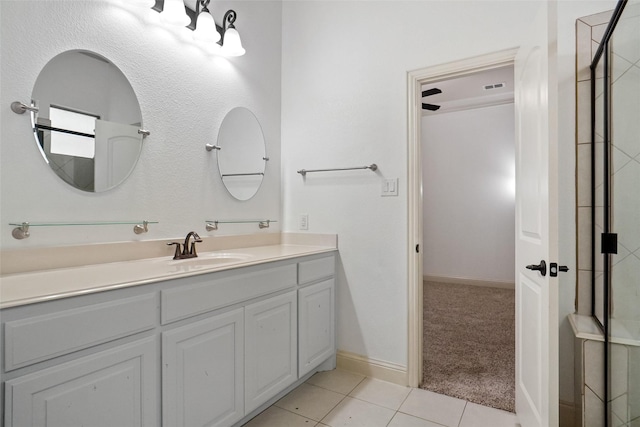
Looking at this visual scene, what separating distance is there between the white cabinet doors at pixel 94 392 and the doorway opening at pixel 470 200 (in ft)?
8.99

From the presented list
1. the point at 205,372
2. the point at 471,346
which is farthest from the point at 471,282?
the point at 205,372

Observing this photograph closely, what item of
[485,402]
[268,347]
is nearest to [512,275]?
[485,402]

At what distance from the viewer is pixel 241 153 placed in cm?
231

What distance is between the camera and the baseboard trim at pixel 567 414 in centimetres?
168

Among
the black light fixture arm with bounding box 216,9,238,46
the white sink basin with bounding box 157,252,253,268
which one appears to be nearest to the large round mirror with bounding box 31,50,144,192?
the white sink basin with bounding box 157,252,253,268

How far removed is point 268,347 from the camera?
173 cm

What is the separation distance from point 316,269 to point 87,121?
143cm

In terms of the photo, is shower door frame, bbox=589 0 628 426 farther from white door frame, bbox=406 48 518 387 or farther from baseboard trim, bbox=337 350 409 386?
baseboard trim, bbox=337 350 409 386

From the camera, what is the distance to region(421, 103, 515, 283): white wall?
15.4 ft

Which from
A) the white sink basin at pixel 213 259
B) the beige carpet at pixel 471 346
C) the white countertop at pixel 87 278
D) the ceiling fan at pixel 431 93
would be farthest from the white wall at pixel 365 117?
the ceiling fan at pixel 431 93

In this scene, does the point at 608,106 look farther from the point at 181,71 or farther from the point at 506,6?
the point at 181,71

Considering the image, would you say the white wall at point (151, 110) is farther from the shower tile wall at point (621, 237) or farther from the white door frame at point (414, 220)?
the shower tile wall at point (621, 237)

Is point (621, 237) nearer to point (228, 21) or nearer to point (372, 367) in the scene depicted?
point (372, 367)

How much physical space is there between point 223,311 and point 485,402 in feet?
5.19
